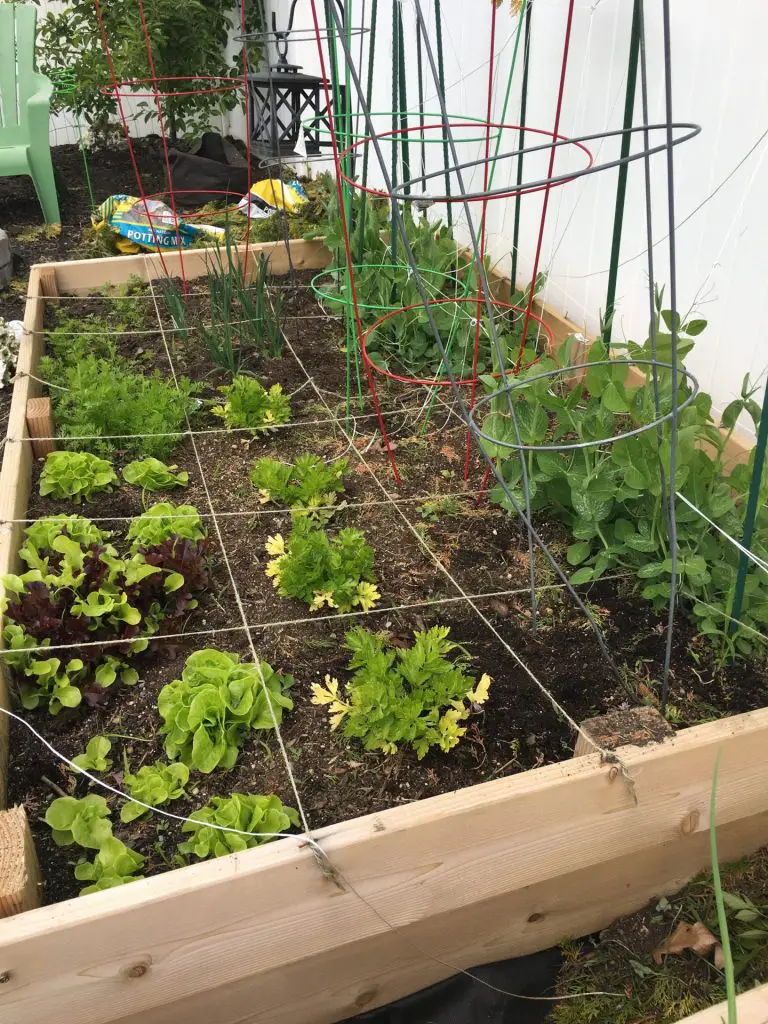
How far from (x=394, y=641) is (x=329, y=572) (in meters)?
0.23

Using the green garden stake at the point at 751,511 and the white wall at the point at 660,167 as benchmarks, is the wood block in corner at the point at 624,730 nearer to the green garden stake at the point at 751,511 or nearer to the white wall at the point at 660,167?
the green garden stake at the point at 751,511

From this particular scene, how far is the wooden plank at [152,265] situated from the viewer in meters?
3.51

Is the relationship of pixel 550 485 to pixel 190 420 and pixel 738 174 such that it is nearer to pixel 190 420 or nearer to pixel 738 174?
pixel 738 174

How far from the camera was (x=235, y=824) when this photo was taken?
137 cm

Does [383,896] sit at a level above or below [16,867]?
below

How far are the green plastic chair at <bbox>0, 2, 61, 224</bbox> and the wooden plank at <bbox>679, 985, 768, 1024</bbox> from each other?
16.4 ft

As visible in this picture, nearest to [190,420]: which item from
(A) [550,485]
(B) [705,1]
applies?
(A) [550,485]

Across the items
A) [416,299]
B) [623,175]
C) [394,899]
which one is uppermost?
[623,175]

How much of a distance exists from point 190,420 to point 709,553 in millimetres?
1674

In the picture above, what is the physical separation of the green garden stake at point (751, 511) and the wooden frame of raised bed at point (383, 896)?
0.85 feet

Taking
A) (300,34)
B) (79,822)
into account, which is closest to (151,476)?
(79,822)

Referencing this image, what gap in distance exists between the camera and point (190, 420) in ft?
8.68

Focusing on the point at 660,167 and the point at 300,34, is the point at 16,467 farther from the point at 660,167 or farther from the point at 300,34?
the point at 300,34

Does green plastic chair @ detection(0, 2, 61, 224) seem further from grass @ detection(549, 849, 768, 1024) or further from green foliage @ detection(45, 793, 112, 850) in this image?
grass @ detection(549, 849, 768, 1024)
